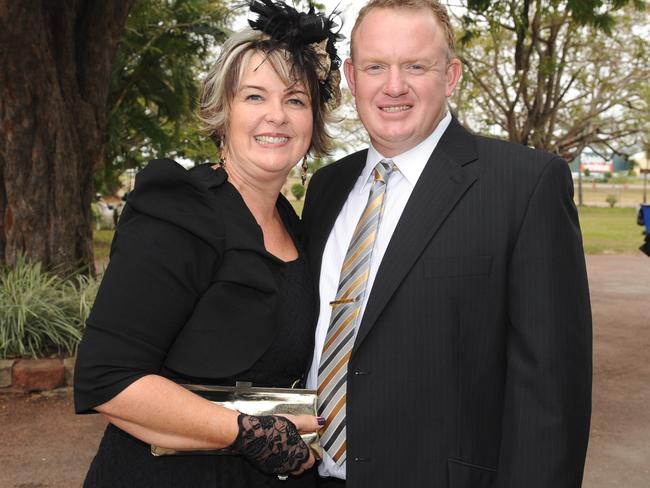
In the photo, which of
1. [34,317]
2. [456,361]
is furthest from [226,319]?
[34,317]

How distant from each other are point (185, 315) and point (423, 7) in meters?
1.28

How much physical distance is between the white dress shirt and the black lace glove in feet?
1.01

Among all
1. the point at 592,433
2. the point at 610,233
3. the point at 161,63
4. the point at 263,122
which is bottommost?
the point at 610,233

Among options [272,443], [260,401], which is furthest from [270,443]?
[260,401]

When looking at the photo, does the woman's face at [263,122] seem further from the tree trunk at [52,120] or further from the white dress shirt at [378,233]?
the tree trunk at [52,120]

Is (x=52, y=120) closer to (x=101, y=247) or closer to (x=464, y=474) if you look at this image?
(x=464, y=474)

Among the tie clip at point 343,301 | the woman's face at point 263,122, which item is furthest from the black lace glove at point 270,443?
the woman's face at point 263,122

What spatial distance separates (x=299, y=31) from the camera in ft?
7.95

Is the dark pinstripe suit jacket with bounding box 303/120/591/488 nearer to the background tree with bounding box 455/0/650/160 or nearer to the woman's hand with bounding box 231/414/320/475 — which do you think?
the woman's hand with bounding box 231/414/320/475

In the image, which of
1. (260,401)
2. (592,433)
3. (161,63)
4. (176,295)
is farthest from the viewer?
(161,63)

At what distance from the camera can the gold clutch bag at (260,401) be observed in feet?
6.95

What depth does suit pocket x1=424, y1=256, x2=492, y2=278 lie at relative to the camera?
2201mm

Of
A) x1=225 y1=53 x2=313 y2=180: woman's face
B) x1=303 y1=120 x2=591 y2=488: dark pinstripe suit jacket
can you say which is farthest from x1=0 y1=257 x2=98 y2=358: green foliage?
x1=303 y1=120 x2=591 y2=488: dark pinstripe suit jacket

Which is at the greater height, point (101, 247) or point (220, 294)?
point (220, 294)
